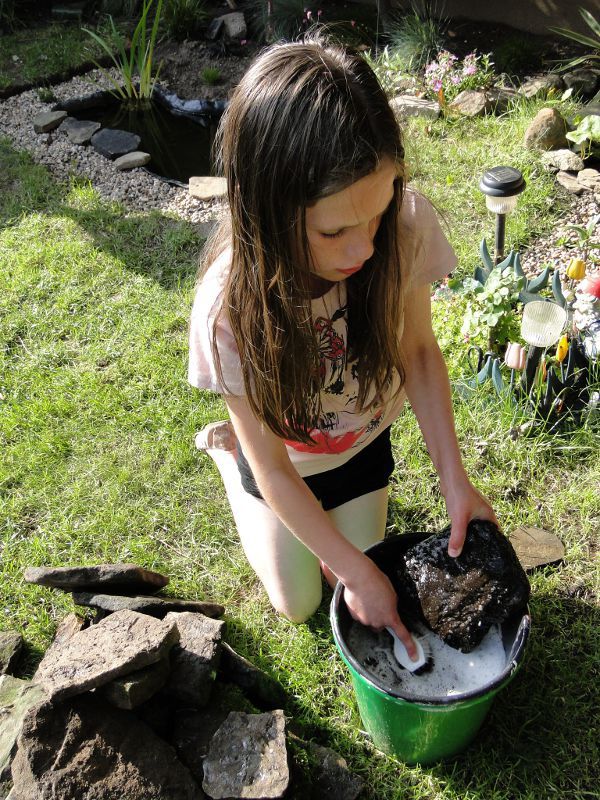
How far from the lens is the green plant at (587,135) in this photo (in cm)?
359

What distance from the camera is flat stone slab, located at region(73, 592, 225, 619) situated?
1935mm

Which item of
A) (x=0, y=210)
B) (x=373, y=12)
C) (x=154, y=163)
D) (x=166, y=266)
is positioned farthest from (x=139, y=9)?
(x=166, y=266)

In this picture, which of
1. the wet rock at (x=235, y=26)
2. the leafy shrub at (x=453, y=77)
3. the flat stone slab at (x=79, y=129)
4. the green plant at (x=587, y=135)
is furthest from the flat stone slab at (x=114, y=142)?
the green plant at (x=587, y=135)

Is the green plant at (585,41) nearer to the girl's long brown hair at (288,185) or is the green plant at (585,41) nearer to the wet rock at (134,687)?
the girl's long brown hair at (288,185)

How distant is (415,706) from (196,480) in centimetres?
132

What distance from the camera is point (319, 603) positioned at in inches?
83.3

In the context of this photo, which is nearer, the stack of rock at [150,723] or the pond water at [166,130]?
the stack of rock at [150,723]

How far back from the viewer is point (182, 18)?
612 centimetres

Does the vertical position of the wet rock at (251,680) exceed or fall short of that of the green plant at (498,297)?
it falls short

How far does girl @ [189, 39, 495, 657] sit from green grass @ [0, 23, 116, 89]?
4873 millimetres

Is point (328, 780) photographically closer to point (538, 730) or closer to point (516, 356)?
point (538, 730)

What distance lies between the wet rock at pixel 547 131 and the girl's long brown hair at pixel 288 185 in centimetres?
262

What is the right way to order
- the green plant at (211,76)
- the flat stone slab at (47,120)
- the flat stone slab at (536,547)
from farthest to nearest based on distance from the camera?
the green plant at (211,76)
the flat stone slab at (47,120)
the flat stone slab at (536,547)

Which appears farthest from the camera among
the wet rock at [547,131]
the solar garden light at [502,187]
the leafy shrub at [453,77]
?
the leafy shrub at [453,77]
